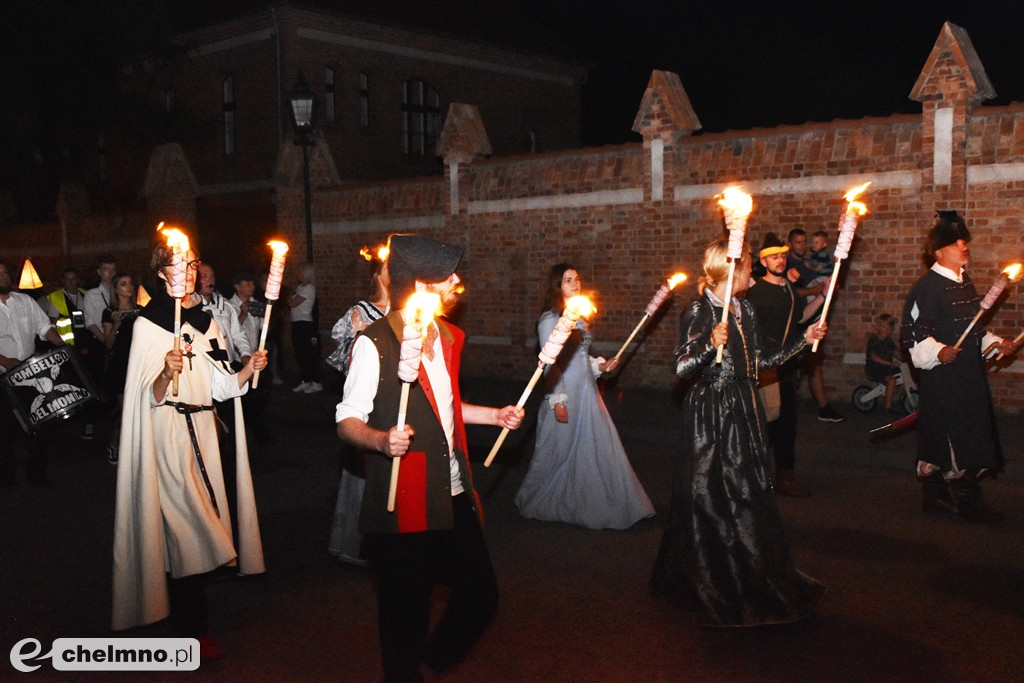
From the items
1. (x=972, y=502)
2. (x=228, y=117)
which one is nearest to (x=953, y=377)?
(x=972, y=502)

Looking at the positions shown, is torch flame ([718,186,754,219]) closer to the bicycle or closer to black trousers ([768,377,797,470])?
black trousers ([768,377,797,470])

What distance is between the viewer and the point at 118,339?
18.9ft

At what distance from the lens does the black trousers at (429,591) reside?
12.9 feet

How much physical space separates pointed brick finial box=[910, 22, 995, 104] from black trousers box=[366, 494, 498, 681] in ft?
30.9

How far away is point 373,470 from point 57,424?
6.07 metres

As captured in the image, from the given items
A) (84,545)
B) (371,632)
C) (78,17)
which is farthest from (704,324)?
(78,17)

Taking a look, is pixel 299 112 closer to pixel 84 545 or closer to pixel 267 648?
pixel 84 545

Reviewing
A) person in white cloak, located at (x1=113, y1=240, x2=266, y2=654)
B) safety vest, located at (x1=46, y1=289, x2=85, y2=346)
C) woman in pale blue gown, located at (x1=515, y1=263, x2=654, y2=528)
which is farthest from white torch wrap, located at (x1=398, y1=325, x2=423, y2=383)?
safety vest, located at (x1=46, y1=289, x2=85, y2=346)

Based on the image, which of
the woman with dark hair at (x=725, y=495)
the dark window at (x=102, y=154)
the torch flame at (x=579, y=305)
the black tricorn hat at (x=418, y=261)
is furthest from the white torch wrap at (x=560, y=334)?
the dark window at (x=102, y=154)

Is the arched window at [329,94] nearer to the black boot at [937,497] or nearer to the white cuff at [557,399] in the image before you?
the white cuff at [557,399]

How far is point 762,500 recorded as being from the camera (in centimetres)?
545

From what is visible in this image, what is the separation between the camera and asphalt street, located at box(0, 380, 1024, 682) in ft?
16.2

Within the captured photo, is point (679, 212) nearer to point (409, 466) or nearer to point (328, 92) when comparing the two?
point (409, 466)

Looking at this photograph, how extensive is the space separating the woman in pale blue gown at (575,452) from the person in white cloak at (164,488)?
2580 mm
